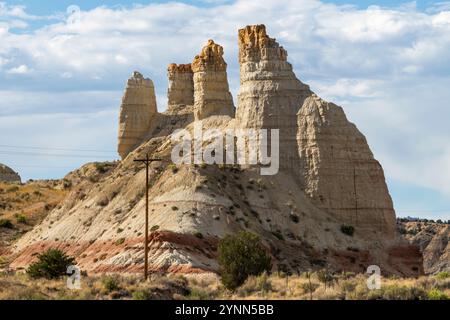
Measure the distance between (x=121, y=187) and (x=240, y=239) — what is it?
3424cm

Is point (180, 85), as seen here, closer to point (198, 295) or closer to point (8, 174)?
point (8, 174)

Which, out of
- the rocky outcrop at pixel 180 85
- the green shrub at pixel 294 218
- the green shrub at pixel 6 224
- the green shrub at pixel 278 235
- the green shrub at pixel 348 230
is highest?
the rocky outcrop at pixel 180 85

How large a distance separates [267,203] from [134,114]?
137ft

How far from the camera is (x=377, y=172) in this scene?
351 ft

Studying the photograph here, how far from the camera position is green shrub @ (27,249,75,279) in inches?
3226

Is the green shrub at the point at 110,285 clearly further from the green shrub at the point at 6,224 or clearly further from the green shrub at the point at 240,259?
the green shrub at the point at 6,224

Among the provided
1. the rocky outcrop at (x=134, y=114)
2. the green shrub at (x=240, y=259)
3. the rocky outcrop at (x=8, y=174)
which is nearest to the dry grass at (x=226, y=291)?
the green shrub at (x=240, y=259)

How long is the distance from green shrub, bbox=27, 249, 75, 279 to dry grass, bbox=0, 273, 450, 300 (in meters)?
10.7

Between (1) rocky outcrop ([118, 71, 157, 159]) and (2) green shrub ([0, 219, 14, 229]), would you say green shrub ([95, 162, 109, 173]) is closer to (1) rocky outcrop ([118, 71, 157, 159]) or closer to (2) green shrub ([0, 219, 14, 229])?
(1) rocky outcrop ([118, 71, 157, 159])

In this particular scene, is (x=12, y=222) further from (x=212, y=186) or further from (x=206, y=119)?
(x=212, y=186)

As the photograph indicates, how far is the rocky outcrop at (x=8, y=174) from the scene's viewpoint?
604 feet

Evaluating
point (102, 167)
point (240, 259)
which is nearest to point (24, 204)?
point (102, 167)

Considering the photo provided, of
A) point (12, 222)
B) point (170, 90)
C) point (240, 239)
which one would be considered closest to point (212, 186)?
point (240, 239)

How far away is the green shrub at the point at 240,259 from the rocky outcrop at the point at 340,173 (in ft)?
82.0
